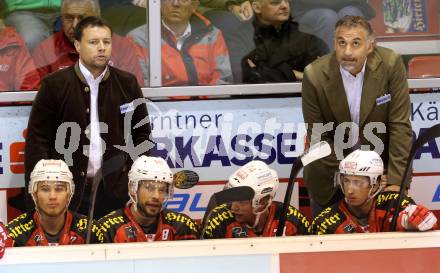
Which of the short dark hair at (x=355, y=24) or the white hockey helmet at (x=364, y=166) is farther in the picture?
the short dark hair at (x=355, y=24)

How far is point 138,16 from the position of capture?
741 centimetres

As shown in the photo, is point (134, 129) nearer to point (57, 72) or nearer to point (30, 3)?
point (57, 72)

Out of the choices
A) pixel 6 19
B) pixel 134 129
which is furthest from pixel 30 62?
pixel 134 129

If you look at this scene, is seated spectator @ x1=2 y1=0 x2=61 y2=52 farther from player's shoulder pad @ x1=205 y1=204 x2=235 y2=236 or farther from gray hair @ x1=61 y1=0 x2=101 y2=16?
player's shoulder pad @ x1=205 y1=204 x2=235 y2=236

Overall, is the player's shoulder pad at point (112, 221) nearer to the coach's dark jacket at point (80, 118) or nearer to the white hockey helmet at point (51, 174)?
the white hockey helmet at point (51, 174)

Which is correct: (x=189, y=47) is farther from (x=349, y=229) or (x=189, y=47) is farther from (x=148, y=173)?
(x=349, y=229)

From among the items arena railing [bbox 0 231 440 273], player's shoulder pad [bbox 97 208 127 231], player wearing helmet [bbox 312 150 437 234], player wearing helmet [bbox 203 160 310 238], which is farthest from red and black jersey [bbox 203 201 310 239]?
arena railing [bbox 0 231 440 273]

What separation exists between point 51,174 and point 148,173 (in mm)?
507

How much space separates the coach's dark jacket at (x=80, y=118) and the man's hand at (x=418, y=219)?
2.01m

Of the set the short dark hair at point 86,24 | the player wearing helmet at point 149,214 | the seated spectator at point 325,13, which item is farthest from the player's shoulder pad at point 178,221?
the seated spectator at point 325,13

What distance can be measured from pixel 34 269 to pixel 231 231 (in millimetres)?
1637

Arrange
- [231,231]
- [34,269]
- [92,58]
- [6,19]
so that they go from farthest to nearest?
1. [6,19]
2. [92,58]
3. [231,231]
4. [34,269]

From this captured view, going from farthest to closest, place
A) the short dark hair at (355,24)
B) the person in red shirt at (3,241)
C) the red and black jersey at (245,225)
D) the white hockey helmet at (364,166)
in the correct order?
1. the short dark hair at (355,24)
2. the white hockey helmet at (364,166)
3. the red and black jersey at (245,225)
4. the person in red shirt at (3,241)

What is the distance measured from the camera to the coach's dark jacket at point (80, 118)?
6852 millimetres
